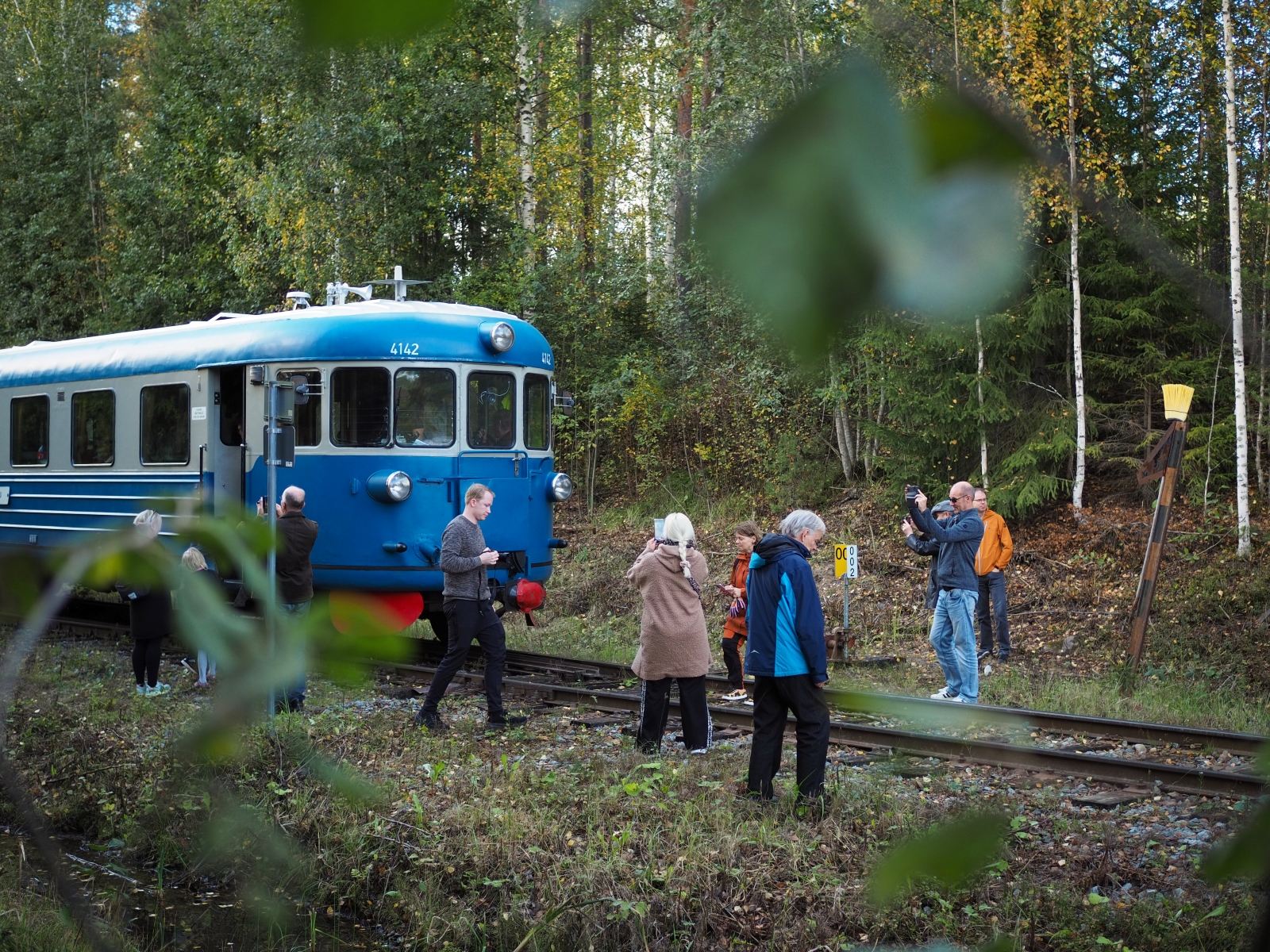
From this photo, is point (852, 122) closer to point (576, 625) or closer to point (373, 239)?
point (373, 239)

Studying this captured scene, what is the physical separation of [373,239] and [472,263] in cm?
577

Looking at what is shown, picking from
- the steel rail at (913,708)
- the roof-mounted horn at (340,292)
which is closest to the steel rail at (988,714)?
the steel rail at (913,708)

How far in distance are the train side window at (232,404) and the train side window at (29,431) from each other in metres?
3.61

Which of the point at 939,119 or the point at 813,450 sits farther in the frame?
the point at 813,450

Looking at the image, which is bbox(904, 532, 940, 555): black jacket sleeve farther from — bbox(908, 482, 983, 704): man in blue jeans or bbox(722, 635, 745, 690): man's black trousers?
bbox(722, 635, 745, 690): man's black trousers

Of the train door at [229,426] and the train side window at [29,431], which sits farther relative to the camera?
the train side window at [29,431]

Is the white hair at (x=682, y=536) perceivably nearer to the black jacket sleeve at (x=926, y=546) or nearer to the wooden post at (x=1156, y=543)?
the black jacket sleeve at (x=926, y=546)

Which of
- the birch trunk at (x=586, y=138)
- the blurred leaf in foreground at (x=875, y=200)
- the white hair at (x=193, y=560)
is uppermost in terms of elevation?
the birch trunk at (x=586, y=138)

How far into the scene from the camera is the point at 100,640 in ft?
44.1

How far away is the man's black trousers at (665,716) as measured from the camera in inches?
317

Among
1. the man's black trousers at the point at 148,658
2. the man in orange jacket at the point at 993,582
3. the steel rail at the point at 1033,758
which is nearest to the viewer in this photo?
the steel rail at the point at 1033,758

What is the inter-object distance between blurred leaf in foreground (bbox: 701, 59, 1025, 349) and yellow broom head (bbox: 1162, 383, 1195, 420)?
9140 mm

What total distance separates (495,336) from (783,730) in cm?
593

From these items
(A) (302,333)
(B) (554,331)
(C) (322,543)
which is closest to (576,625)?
(C) (322,543)
